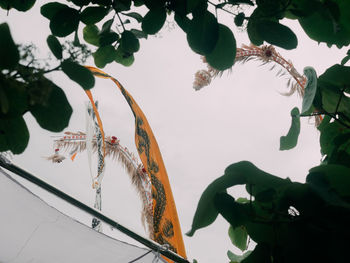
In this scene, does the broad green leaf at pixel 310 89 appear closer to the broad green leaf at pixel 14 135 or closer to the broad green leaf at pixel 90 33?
the broad green leaf at pixel 14 135

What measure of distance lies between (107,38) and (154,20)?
7.0 inches

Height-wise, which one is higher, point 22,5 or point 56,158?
point 22,5

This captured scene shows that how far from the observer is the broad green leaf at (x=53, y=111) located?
0.40m

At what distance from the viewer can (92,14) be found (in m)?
0.73

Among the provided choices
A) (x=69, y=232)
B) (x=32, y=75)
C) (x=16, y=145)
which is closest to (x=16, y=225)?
(x=69, y=232)

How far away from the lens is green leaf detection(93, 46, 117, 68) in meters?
0.81

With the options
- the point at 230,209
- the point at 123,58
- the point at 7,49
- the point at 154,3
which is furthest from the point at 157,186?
the point at 7,49

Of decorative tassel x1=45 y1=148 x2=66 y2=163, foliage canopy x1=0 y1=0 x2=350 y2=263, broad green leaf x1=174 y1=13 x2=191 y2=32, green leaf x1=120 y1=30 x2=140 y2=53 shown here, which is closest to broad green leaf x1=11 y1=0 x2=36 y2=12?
foliage canopy x1=0 y1=0 x2=350 y2=263

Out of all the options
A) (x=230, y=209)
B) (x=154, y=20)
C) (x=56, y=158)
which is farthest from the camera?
(x=56, y=158)

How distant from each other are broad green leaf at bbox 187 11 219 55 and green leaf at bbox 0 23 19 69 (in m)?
0.32

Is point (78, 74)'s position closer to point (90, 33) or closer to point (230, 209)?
point (230, 209)

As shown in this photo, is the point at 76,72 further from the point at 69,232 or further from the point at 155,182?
the point at 155,182

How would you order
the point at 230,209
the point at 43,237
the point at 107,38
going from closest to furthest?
the point at 230,209 < the point at 107,38 < the point at 43,237

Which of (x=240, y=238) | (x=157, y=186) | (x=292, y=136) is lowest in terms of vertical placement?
(x=157, y=186)
